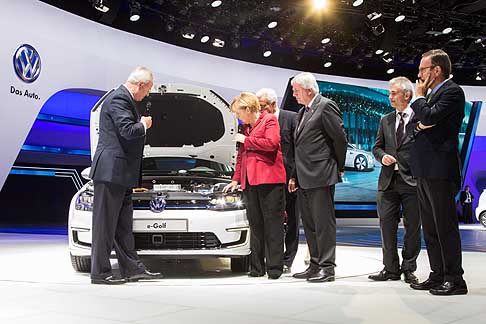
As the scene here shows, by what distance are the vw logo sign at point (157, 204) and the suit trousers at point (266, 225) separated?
2.33 feet

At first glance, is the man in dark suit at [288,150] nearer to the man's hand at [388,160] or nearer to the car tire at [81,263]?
the man's hand at [388,160]

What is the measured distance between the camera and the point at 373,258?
21.3 ft

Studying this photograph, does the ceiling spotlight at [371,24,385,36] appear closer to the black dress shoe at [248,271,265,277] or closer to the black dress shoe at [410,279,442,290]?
the black dress shoe at [248,271,265,277]

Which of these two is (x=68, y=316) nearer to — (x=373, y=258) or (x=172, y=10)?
(x=373, y=258)

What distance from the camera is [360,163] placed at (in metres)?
15.1

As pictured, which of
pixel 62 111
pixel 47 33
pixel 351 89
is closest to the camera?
pixel 47 33

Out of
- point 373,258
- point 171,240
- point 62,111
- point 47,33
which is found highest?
point 47,33

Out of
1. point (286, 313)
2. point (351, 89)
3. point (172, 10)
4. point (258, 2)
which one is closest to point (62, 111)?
point (172, 10)

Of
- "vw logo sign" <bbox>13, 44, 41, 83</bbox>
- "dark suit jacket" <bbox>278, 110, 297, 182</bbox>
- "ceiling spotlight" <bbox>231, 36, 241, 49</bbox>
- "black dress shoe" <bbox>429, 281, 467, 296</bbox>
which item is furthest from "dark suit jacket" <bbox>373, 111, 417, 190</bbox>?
"ceiling spotlight" <bbox>231, 36, 241, 49</bbox>

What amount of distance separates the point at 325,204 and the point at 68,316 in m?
2.21

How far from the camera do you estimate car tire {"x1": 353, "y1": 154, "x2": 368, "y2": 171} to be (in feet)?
49.2

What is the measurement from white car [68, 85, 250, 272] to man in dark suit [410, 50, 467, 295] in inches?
62.2

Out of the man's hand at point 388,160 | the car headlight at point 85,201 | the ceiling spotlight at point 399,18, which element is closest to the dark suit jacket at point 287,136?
the man's hand at point 388,160

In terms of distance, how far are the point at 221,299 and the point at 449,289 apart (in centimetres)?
150
